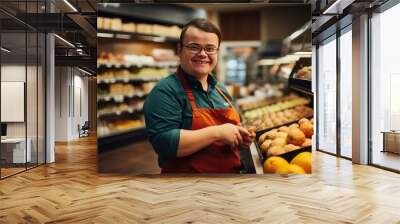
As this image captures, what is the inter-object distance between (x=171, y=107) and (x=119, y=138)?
845 millimetres

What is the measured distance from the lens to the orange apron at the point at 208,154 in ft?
17.2

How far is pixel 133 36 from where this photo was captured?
5.35 m

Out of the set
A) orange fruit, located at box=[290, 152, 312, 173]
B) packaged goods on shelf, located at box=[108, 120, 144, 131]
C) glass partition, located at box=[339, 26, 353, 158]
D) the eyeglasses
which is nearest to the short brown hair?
the eyeglasses

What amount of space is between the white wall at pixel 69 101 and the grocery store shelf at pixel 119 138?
286 centimetres

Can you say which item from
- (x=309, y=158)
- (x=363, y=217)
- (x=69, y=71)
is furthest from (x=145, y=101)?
(x=69, y=71)

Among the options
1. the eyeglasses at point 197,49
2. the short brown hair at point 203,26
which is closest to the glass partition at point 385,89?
the short brown hair at point 203,26

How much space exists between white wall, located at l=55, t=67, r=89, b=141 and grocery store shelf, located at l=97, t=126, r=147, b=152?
2857 mm

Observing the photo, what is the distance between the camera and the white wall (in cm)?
884

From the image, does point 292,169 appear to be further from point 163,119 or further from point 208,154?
point 163,119

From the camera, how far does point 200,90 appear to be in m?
5.23

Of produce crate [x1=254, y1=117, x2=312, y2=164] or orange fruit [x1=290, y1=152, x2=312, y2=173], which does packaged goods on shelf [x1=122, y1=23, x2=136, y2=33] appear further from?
orange fruit [x1=290, y1=152, x2=312, y2=173]

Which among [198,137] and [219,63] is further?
[219,63]

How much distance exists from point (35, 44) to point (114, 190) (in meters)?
3.28

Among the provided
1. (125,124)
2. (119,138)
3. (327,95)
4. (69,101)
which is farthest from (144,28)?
(69,101)
